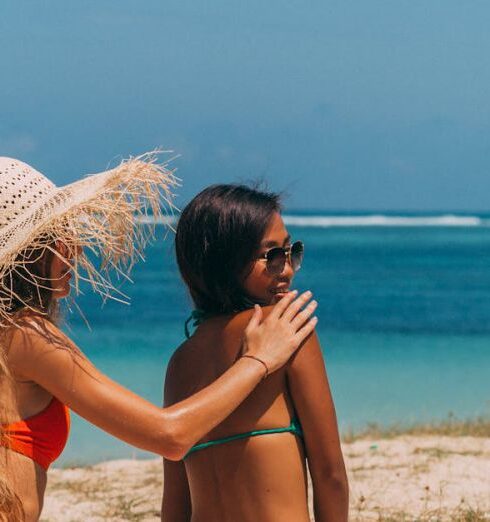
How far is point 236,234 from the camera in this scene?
3.05 meters

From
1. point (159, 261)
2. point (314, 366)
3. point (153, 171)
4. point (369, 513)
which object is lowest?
point (369, 513)

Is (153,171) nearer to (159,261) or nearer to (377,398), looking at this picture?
(377,398)

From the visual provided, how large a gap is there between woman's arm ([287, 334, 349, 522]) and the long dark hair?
0.26m

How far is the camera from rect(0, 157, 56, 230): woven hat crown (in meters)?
3.10

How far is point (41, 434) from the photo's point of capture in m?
2.97

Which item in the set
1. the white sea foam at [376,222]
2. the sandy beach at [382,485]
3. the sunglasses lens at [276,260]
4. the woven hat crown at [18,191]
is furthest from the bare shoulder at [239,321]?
the white sea foam at [376,222]

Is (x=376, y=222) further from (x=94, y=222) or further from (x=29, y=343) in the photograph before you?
(x=29, y=343)

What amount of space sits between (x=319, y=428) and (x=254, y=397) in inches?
8.0

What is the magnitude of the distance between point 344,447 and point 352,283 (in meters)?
28.2

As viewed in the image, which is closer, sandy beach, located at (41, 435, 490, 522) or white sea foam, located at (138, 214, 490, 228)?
sandy beach, located at (41, 435, 490, 522)

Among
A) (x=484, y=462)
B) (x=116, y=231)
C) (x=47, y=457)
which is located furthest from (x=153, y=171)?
(x=484, y=462)

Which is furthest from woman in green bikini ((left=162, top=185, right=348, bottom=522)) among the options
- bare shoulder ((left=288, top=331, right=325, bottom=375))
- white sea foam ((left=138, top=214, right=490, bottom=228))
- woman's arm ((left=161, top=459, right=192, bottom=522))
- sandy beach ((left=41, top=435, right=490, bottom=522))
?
A: white sea foam ((left=138, top=214, right=490, bottom=228))

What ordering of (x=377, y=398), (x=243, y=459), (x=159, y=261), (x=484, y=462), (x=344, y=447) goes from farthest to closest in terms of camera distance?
(x=159, y=261) → (x=377, y=398) → (x=344, y=447) → (x=484, y=462) → (x=243, y=459)

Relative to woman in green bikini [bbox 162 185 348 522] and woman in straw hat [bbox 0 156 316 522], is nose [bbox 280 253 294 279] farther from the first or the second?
woman in straw hat [bbox 0 156 316 522]
